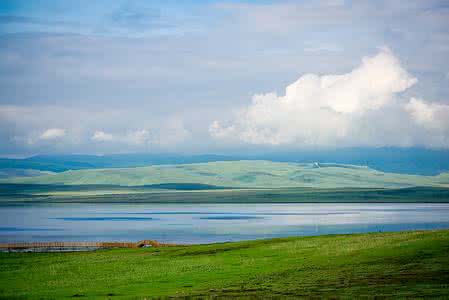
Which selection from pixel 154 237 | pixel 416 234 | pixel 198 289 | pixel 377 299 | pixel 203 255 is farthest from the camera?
pixel 154 237

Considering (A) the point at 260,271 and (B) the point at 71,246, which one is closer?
(A) the point at 260,271

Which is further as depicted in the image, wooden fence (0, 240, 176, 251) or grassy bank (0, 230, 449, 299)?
wooden fence (0, 240, 176, 251)

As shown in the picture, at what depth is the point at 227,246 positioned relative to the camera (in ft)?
216

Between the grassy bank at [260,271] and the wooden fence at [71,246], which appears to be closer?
the grassy bank at [260,271]

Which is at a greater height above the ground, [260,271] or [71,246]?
[260,271]

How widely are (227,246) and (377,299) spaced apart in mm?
35773

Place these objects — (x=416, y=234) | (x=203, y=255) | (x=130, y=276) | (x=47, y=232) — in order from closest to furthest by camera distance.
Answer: (x=130, y=276), (x=416, y=234), (x=203, y=255), (x=47, y=232)

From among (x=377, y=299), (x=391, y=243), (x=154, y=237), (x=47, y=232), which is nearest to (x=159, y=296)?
(x=377, y=299)

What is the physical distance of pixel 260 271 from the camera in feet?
150

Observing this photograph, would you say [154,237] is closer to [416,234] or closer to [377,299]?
[416,234]

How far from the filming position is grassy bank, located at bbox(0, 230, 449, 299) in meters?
35.9

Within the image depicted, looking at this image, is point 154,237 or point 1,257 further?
point 154,237

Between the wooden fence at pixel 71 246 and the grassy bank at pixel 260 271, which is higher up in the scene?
the grassy bank at pixel 260 271

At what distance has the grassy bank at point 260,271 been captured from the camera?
35906 millimetres
